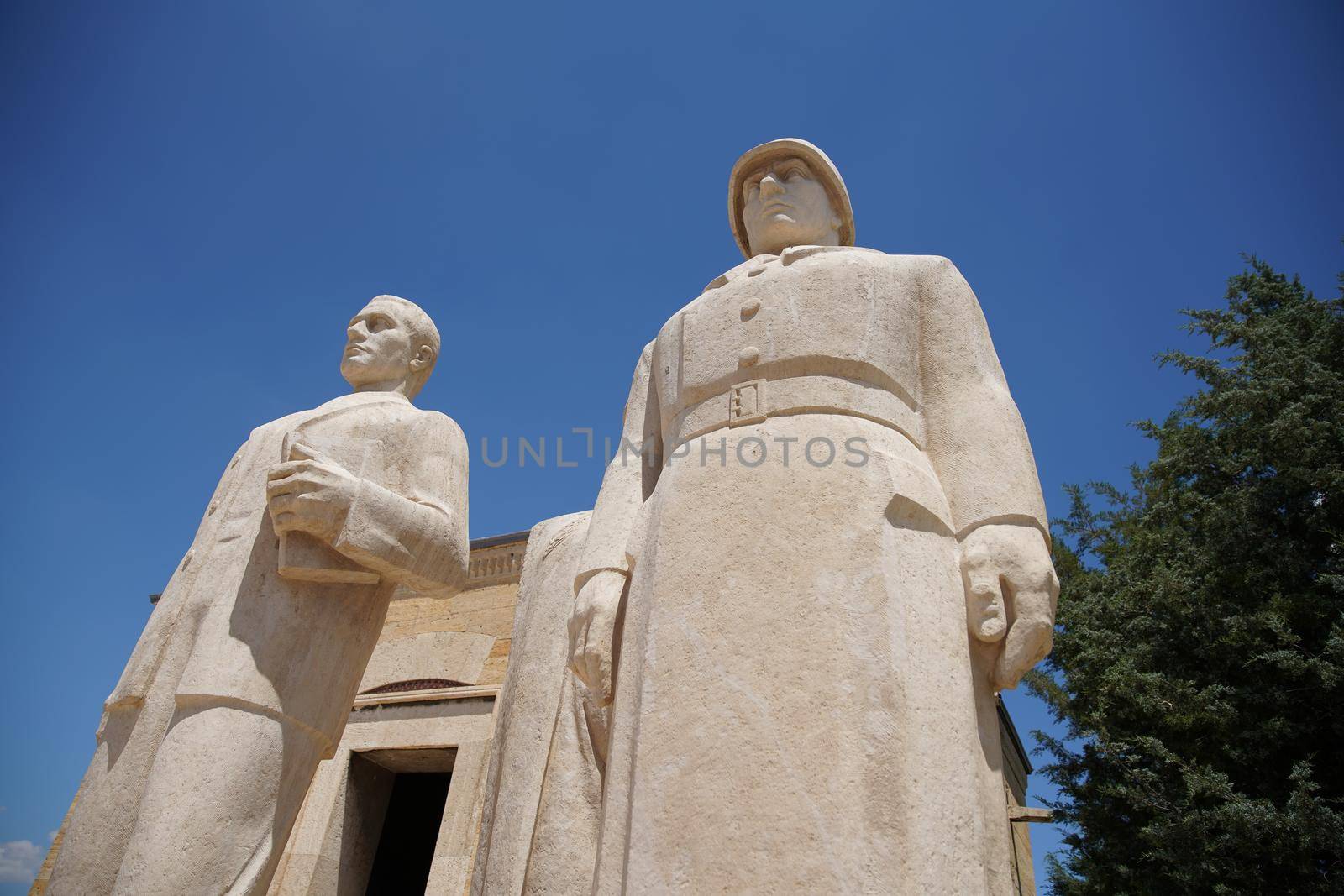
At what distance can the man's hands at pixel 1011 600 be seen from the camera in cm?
264

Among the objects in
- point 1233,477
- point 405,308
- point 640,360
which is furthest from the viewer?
point 1233,477

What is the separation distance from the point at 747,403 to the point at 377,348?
2837mm

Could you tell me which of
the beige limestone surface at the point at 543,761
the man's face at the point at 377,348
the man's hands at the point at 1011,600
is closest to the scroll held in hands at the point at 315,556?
the man's face at the point at 377,348

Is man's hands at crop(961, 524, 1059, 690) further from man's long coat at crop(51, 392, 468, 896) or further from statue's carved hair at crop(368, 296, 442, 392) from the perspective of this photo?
statue's carved hair at crop(368, 296, 442, 392)

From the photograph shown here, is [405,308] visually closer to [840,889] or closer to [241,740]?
[241,740]

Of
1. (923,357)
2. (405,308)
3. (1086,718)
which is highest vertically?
(1086,718)

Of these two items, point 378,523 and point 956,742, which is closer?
point 956,742

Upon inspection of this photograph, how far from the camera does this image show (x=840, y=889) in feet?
6.85

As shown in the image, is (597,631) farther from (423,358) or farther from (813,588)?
(423,358)

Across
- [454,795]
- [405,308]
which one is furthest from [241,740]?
[454,795]

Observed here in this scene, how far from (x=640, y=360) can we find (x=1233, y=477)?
36.5 feet

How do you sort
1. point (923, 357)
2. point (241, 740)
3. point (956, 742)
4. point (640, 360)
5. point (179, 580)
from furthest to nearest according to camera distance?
point (179, 580) → point (640, 360) → point (241, 740) → point (923, 357) → point (956, 742)

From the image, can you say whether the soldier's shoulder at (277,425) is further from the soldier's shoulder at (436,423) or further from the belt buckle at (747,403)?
the belt buckle at (747,403)

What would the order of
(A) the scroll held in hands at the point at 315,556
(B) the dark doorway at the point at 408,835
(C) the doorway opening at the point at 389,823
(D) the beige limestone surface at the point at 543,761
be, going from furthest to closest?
(B) the dark doorway at the point at 408,835
(C) the doorway opening at the point at 389,823
(A) the scroll held in hands at the point at 315,556
(D) the beige limestone surface at the point at 543,761
